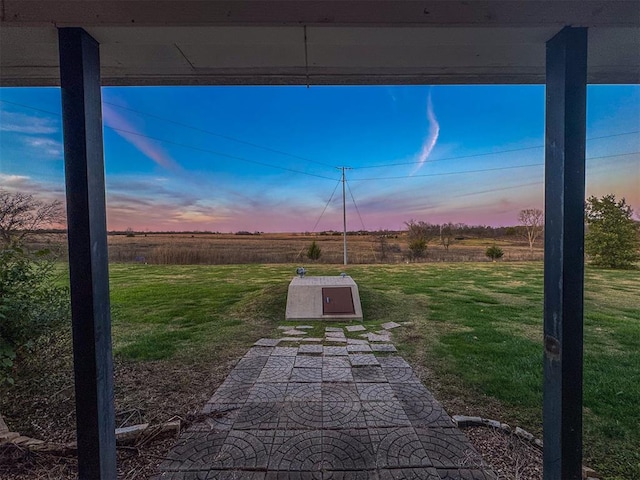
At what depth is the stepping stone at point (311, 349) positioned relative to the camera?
11.2 ft

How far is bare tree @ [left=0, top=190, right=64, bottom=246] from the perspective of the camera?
2.24m

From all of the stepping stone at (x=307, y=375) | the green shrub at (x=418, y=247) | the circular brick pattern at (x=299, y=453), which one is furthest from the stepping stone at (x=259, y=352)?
the green shrub at (x=418, y=247)

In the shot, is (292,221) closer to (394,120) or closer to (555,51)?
(394,120)

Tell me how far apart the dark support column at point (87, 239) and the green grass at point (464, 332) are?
6.82ft

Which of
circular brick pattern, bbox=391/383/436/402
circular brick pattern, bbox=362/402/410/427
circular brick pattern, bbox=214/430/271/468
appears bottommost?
circular brick pattern, bbox=391/383/436/402

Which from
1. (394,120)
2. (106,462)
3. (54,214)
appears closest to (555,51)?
(106,462)

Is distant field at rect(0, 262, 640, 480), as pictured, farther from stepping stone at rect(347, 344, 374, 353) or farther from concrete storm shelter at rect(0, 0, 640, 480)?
concrete storm shelter at rect(0, 0, 640, 480)

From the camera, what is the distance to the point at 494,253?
1355 cm

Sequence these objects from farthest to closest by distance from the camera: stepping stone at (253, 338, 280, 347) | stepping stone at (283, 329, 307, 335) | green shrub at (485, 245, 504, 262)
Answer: green shrub at (485, 245, 504, 262), stepping stone at (283, 329, 307, 335), stepping stone at (253, 338, 280, 347)

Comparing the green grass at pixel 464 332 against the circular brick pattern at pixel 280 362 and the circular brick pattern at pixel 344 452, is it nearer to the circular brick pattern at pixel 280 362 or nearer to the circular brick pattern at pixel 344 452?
the circular brick pattern at pixel 280 362

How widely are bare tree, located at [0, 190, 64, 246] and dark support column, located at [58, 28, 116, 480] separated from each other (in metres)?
1.51

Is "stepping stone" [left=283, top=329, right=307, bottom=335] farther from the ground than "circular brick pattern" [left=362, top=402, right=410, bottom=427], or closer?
closer

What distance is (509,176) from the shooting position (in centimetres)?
912

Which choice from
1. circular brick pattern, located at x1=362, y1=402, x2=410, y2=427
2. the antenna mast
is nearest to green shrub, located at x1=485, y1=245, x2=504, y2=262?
the antenna mast
